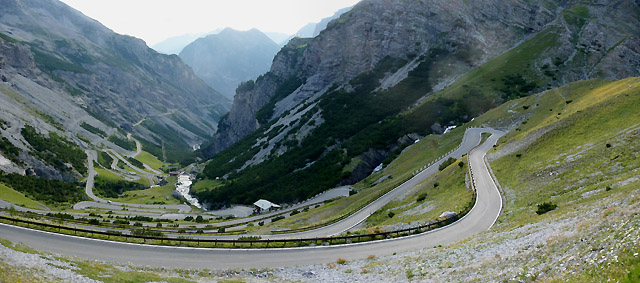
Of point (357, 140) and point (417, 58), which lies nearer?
point (357, 140)

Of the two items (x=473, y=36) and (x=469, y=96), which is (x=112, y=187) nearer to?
(x=469, y=96)

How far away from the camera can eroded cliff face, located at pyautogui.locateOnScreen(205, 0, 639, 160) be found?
113m

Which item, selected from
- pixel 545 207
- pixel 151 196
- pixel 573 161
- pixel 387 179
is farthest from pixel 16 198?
pixel 573 161

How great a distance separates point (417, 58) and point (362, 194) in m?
103

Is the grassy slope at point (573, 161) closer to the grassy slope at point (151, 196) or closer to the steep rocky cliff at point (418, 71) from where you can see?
the steep rocky cliff at point (418, 71)

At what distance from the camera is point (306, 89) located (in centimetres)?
18762

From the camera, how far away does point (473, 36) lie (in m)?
138

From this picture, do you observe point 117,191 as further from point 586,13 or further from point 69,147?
point 586,13

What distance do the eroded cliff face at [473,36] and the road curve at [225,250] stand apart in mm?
99590

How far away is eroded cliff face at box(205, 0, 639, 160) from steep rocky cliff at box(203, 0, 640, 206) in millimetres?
440

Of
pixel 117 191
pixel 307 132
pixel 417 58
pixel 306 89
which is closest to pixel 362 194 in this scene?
pixel 307 132

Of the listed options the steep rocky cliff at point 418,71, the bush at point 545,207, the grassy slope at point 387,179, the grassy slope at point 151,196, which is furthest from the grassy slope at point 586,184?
the grassy slope at point 151,196

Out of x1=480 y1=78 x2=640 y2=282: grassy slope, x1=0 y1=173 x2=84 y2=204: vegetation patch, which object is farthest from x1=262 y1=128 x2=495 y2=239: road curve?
x1=0 y1=173 x2=84 y2=204: vegetation patch

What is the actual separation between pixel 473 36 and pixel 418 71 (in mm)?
28203
